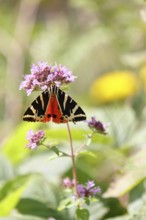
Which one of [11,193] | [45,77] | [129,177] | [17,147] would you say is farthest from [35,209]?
[17,147]

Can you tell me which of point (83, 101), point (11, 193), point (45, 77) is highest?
point (83, 101)

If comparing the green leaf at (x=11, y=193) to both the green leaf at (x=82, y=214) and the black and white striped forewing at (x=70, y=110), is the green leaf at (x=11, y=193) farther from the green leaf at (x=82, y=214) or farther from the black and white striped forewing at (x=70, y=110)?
the black and white striped forewing at (x=70, y=110)

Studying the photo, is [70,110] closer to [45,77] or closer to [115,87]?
[45,77]

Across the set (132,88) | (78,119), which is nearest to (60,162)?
(78,119)

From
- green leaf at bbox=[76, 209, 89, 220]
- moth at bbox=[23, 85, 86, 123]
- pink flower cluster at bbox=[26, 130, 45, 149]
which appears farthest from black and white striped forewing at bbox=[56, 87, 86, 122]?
green leaf at bbox=[76, 209, 89, 220]

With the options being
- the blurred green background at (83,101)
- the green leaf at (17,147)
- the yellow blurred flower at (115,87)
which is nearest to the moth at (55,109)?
the blurred green background at (83,101)

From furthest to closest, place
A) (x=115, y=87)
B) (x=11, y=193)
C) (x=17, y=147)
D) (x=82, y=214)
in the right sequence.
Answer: (x=115, y=87), (x=17, y=147), (x=11, y=193), (x=82, y=214)

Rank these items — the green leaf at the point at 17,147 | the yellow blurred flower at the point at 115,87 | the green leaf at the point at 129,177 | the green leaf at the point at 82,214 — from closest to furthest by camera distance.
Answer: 1. the green leaf at the point at 82,214
2. the green leaf at the point at 129,177
3. the green leaf at the point at 17,147
4. the yellow blurred flower at the point at 115,87
